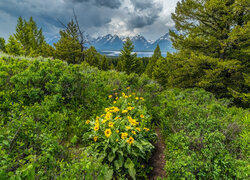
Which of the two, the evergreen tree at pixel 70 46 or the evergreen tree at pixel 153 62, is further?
the evergreen tree at pixel 153 62

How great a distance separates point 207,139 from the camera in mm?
2719

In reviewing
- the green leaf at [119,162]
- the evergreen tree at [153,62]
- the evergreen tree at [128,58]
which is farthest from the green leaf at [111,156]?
the evergreen tree at [153,62]

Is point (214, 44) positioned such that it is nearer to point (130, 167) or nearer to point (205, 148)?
point (205, 148)

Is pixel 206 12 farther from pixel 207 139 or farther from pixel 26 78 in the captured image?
pixel 26 78

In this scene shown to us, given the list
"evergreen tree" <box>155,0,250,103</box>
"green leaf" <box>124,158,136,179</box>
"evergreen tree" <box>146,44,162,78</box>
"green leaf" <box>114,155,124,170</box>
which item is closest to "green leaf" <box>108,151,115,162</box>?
"green leaf" <box>114,155,124,170</box>

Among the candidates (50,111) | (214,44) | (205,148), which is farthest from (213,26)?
(50,111)

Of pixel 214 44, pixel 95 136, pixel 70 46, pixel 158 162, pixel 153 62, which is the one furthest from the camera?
pixel 153 62

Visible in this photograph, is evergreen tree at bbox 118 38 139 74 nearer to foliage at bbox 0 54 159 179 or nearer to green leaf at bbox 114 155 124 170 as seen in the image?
foliage at bbox 0 54 159 179

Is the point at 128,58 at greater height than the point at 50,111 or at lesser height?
greater

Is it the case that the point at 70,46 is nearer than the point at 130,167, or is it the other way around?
the point at 130,167

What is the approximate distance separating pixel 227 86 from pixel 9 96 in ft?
38.3

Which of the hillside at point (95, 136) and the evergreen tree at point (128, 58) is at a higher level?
the evergreen tree at point (128, 58)

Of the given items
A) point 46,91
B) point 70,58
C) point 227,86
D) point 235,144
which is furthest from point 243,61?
point 70,58

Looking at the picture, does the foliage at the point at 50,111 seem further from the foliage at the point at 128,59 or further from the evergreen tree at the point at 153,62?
the evergreen tree at the point at 153,62
